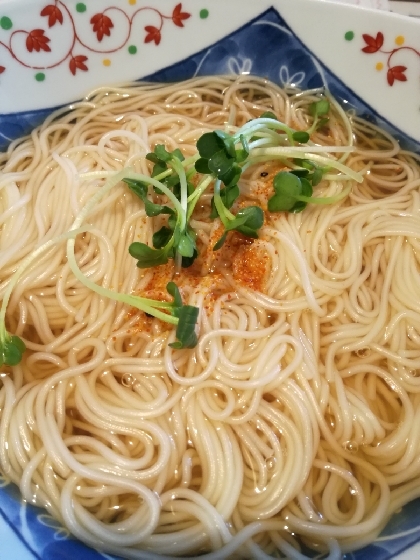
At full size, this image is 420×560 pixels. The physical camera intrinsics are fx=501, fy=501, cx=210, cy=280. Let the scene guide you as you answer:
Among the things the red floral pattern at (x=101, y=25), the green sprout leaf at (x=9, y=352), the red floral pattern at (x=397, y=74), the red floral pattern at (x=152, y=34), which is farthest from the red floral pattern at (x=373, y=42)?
the green sprout leaf at (x=9, y=352)

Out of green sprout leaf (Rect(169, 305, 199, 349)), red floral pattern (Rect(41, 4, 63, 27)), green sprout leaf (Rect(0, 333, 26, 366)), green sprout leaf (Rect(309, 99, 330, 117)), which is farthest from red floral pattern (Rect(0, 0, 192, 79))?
green sprout leaf (Rect(169, 305, 199, 349))

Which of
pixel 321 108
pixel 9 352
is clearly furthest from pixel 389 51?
pixel 9 352

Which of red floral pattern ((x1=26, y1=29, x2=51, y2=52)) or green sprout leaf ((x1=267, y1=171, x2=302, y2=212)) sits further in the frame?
red floral pattern ((x1=26, y1=29, x2=51, y2=52))

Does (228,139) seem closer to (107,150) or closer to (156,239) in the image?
(156,239)

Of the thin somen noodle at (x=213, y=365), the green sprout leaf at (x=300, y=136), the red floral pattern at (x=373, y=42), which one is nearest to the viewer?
the thin somen noodle at (x=213, y=365)

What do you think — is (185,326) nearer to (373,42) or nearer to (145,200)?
(145,200)

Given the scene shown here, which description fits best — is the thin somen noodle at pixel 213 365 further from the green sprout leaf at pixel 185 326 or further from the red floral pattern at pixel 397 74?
the red floral pattern at pixel 397 74

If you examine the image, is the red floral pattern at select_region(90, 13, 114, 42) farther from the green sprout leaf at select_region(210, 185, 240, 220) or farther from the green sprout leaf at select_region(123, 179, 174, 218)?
the green sprout leaf at select_region(210, 185, 240, 220)
